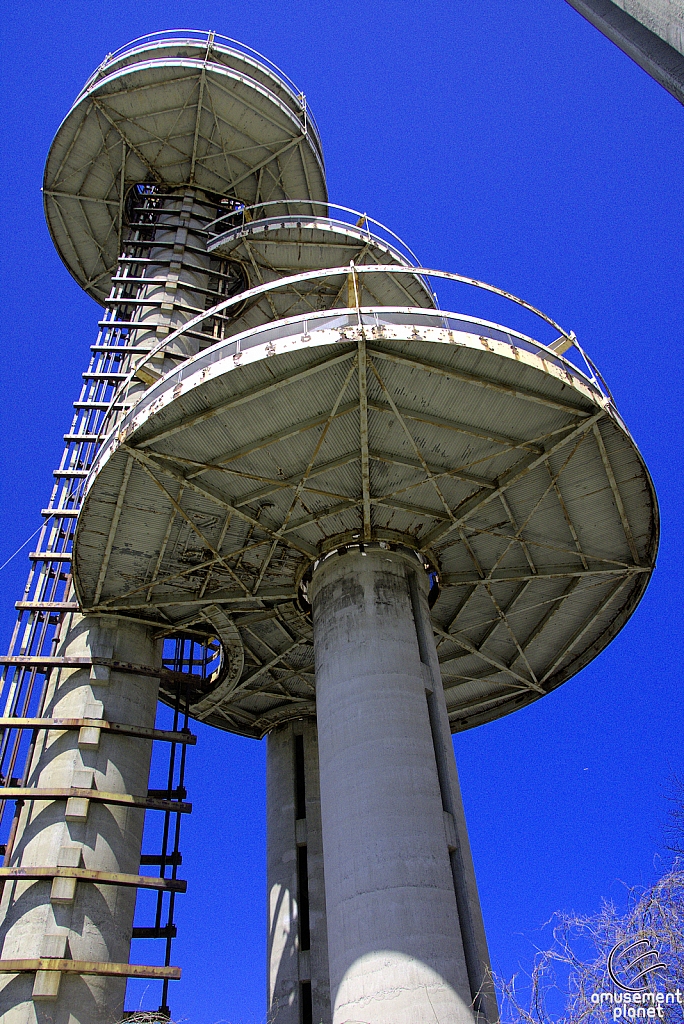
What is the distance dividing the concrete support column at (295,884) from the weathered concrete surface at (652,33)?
2696cm

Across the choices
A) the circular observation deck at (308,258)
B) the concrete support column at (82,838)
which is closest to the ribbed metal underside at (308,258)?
the circular observation deck at (308,258)

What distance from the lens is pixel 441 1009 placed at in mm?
15445

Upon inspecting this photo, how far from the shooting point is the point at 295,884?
1107 inches

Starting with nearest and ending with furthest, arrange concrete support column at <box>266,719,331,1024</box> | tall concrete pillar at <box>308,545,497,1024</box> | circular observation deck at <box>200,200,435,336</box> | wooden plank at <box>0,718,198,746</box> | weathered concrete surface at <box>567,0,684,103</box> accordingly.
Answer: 1. weathered concrete surface at <box>567,0,684,103</box>
2. tall concrete pillar at <box>308,545,497,1024</box>
3. wooden plank at <box>0,718,198,746</box>
4. concrete support column at <box>266,719,331,1024</box>
5. circular observation deck at <box>200,200,435,336</box>

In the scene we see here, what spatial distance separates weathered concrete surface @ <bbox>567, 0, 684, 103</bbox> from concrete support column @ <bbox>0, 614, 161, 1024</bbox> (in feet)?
68.4

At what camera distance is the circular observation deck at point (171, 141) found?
36.5 metres

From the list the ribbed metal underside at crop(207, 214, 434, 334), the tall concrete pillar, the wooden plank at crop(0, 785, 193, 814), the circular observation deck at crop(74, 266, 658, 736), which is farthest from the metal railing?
the ribbed metal underside at crop(207, 214, 434, 334)

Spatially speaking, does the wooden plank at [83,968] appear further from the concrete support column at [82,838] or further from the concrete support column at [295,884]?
the concrete support column at [295,884]

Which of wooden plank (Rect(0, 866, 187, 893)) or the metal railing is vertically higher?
the metal railing

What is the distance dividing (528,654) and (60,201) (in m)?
30.8

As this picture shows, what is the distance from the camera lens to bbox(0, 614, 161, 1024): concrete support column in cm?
1881

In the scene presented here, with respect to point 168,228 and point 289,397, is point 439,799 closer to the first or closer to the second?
point 289,397

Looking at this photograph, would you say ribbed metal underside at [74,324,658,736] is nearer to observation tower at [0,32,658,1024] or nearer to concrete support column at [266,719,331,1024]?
observation tower at [0,32,658,1024]

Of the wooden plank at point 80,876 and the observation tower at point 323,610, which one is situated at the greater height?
the observation tower at point 323,610
